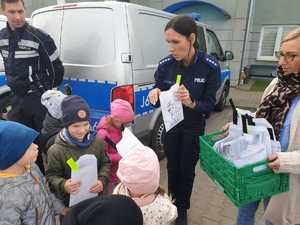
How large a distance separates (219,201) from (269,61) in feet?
35.6

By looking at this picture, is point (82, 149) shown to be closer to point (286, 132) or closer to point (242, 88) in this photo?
point (286, 132)

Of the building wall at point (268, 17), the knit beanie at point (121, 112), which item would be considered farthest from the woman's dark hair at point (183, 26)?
the building wall at point (268, 17)

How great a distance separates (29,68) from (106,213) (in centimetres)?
234

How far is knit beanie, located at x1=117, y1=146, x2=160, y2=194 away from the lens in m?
1.45

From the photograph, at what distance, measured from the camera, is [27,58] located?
2.77 metres

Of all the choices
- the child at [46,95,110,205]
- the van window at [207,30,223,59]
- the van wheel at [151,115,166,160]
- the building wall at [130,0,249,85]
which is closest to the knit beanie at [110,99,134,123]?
the child at [46,95,110,205]

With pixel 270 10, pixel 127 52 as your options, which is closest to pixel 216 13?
pixel 270 10

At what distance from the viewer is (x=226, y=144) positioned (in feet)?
5.80

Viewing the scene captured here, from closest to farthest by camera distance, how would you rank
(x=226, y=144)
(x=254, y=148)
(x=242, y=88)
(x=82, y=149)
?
(x=254, y=148) < (x=226, y=144) < (x=82, y=149) < (x=242, y=88)

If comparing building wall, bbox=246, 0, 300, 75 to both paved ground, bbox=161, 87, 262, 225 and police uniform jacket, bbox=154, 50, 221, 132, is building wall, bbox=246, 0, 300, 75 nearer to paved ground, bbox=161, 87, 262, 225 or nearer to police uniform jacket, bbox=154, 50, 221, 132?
paved ground, bbox=161, 87, 262, 225

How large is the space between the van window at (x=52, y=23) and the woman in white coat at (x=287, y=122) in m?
2.77

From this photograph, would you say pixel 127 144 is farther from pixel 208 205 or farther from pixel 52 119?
pixel 208 205

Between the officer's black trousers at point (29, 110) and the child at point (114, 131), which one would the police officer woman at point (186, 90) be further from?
the officer's black trousers at point (29, 110)

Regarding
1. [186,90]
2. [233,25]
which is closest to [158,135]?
[186,90]
